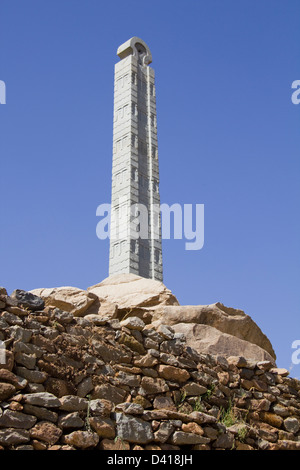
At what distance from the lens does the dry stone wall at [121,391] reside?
18.4 feet

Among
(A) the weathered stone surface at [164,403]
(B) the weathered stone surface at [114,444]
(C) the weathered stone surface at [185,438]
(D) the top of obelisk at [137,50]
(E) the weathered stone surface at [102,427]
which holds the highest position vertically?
(D) the top of obelisk at [137,50]

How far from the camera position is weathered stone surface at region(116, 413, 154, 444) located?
5.95 meters

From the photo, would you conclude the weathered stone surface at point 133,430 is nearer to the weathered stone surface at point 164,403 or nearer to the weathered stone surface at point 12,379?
the weathered stone surface at point 164,403

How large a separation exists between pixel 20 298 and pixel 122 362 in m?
1.45

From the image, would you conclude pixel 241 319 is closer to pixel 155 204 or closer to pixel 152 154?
pixel 155 204

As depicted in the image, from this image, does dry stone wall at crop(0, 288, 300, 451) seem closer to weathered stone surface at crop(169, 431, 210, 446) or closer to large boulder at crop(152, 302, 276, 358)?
weathered stone surface at crop(169, 431, 210, 446)

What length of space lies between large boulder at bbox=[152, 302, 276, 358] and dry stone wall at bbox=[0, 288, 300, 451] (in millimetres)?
1111

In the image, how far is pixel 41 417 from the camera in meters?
5.57

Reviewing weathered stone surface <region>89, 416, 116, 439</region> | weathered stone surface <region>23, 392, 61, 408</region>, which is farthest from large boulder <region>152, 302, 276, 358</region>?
weathered stone surface <region>23, 392, 61, 408</region>

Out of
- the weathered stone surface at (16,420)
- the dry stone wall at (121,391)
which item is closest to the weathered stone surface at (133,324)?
the dry stone wall at (121,391)

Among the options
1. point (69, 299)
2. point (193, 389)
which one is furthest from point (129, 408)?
point (69, 299)

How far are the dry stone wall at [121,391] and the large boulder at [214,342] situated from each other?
17.2 inches
